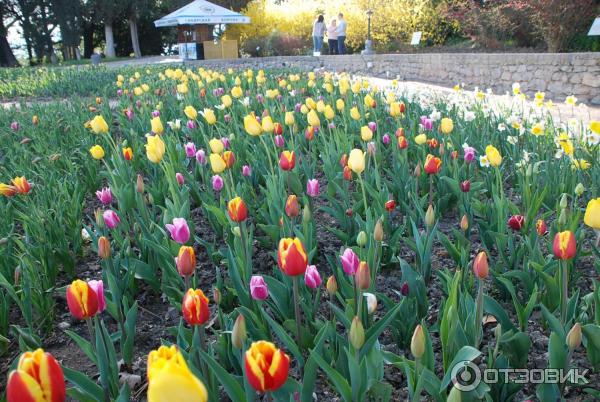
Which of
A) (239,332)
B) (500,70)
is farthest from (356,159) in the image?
(500,70)

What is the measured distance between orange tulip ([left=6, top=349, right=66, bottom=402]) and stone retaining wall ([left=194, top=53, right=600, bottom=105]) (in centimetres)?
816

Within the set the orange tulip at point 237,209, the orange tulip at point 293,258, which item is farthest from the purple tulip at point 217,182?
the orange tulip at point 293,258

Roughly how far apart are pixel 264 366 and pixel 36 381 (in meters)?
0.34

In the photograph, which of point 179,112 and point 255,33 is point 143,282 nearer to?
point 179,112

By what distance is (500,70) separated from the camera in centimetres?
961

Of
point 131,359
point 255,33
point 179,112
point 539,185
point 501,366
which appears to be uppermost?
point 255,33

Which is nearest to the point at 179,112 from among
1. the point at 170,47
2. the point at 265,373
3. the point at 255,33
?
the point at 265,373

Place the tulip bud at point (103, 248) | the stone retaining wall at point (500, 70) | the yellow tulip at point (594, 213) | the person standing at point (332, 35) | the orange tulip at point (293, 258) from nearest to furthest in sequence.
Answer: the orange tulip at point (293, 258) < the yellow tulip at point (594, 213) < the tulip bud at point (103, 248) < the stone retaining wall at point (500, 70) < the person standing at point (332, 35)

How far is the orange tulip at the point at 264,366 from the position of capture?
879 mm

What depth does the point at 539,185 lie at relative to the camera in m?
2.71

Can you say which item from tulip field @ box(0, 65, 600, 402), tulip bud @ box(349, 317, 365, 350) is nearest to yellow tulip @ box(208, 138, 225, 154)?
tulip field @ box(0, 65, 600, 402)

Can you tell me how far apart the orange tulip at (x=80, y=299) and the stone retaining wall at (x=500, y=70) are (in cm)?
788

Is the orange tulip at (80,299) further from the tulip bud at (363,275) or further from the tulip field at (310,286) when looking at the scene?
the tulip bud at (363,275)

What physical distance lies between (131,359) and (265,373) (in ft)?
3.28
